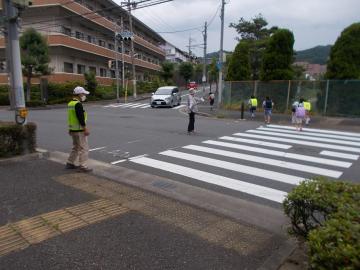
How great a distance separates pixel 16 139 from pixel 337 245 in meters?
7.41

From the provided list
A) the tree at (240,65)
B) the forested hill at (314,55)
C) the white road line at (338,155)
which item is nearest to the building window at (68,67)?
the tree at (240,65)

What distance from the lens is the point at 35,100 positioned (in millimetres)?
30109

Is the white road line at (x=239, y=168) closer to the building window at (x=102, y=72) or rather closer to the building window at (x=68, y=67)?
the building window at (x=68, y=67)

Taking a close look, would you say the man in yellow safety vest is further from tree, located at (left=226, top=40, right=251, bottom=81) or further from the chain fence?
tree, located at (left=226, top=40, right=251, bottom=81)

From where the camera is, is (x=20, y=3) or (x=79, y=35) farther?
(x=79, y=35)

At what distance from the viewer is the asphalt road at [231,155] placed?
22.5ft

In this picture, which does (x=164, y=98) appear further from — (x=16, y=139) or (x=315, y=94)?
(x=16, y=139)

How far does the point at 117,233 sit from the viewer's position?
4160 mm

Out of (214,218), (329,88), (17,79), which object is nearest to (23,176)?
(17,79)

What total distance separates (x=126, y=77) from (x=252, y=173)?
44.9m

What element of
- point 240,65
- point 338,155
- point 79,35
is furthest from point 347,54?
point 79,35

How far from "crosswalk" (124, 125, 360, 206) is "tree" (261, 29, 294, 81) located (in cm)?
1125

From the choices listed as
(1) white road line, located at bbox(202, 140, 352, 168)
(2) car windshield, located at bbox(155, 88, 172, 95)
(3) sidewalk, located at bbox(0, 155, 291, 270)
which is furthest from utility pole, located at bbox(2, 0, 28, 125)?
(2) car windshield, located at bbox(155, 88, 172, 95)

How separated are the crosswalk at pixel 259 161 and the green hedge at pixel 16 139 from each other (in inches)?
96.3
